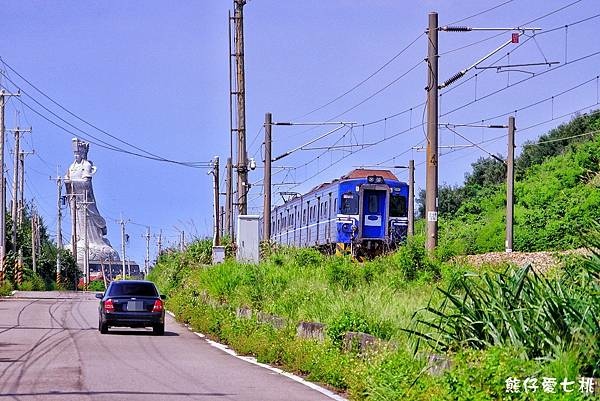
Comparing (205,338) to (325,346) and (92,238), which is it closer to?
(325,346)

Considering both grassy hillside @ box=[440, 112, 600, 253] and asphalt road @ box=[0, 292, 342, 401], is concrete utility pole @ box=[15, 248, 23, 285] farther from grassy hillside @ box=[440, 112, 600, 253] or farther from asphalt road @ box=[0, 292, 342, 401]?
asphalt road @ box=[0, 292, 342, 401]

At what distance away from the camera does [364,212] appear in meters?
41.6

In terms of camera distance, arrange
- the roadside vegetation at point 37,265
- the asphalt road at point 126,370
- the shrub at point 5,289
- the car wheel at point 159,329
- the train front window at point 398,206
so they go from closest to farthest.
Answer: the asphalt road at point 126,370 → the car wheel at point 159,329 → the train front window at point 398,206 → the shrub at point 5,289 → the roadside vegetation at point 37,265

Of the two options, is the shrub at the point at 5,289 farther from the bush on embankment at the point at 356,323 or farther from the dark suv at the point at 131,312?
the dark suv at the point at 131,312

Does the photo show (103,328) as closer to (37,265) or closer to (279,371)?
(279,371)

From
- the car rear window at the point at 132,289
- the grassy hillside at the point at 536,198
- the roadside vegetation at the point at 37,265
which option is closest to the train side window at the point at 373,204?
the grassy hillside at the point at 536,198

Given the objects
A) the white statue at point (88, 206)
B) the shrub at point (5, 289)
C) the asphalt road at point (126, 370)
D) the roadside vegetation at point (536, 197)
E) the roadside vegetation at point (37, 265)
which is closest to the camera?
the asphalt road at point (126, 370)

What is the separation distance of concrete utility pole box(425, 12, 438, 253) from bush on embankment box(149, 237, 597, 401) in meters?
1.06

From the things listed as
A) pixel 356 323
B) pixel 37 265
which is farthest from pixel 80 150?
pixel 356 323

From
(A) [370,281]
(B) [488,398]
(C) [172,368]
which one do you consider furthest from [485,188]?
(B) [488,398]

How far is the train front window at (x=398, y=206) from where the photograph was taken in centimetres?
4238

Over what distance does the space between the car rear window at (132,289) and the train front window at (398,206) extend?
51.0 feet

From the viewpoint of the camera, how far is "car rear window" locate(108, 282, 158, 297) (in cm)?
2808

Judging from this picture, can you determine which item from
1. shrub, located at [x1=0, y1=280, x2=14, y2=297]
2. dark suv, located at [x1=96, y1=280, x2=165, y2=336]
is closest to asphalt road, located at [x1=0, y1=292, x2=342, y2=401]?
dark suv, located at [x1=96, y1=280, x2=165, y2=336]
